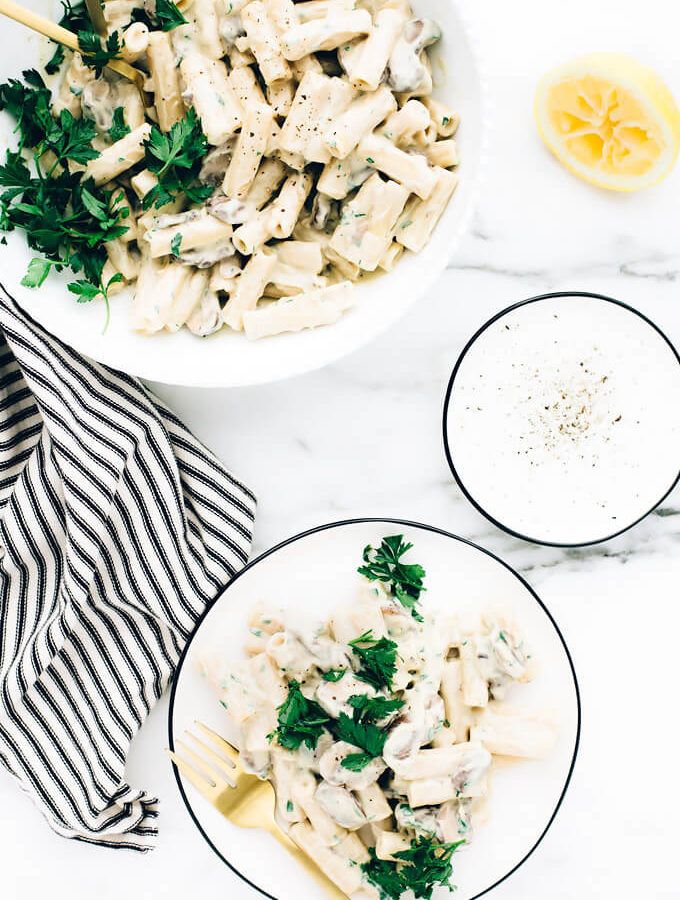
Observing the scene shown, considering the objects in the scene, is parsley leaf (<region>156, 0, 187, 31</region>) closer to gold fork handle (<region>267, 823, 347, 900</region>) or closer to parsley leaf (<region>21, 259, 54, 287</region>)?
parsley leaf (<region>21, 259, 54, 287</region>)

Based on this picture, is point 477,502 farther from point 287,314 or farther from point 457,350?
point 287,314

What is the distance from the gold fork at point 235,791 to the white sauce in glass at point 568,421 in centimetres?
62

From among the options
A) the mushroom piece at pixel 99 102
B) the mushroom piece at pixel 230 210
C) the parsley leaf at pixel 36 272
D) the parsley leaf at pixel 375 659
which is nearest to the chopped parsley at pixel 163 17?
the mushroom piece at pixel 99 102

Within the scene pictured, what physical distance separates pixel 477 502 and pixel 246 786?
64 cm

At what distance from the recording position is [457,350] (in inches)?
62.2

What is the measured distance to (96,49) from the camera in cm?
119

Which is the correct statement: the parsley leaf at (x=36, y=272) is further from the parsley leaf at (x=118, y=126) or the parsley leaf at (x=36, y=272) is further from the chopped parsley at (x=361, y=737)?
the chopped parsley at (x=361, y=737)

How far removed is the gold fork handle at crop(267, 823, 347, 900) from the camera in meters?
1.49

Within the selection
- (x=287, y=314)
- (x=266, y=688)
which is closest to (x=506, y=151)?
(x=287, y=314)

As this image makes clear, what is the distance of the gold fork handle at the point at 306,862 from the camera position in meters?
Result: 1.49

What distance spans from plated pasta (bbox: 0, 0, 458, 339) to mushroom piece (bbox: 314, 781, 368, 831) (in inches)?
29.6

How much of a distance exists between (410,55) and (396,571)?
82 cm

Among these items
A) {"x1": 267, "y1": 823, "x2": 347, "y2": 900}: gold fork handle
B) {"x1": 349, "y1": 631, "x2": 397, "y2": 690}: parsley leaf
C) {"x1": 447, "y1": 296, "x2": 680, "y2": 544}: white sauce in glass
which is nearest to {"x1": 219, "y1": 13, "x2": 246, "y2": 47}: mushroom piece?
{"x1": 447, "y1": 296, "x2": 680, "y2": 544}: white sauce in glass

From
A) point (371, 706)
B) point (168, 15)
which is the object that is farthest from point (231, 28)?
point (371, 706)
